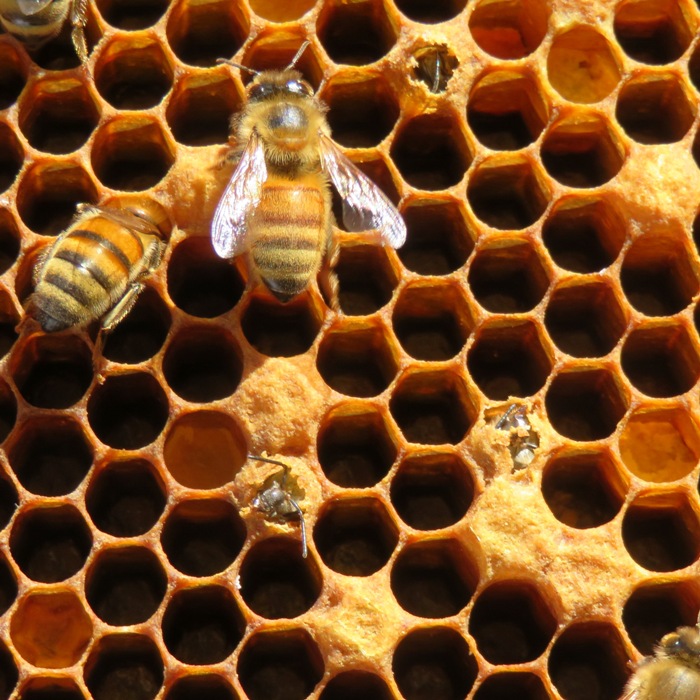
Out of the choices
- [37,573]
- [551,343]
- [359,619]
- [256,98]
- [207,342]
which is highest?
[256,98]

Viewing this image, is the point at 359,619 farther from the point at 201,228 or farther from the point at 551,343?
the point at 201,228

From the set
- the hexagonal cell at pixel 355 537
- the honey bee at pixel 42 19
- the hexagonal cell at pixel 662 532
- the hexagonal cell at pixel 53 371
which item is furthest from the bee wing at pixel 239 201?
the hexagonal cell at pixel 662 532

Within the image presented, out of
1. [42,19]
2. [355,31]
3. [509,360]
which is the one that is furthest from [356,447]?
[42,19]

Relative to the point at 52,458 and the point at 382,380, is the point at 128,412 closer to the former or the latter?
the point at 52,458

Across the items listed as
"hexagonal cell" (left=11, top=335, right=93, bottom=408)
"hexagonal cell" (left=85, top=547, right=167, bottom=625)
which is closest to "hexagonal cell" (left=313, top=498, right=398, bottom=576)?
"hexagonal cell" (left=85, top=547, right=167, bottom=625)

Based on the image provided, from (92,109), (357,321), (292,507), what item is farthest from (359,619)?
(92,109)

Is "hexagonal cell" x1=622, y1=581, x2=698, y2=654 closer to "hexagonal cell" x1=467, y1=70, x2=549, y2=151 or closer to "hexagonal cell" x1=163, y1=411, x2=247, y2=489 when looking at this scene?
"hexagonal cell" x1=163, y1=411, x2=247, y2=489
